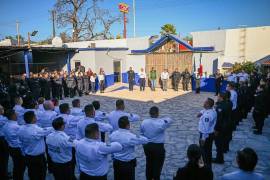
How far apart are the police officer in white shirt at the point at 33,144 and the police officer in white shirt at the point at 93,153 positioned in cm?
129

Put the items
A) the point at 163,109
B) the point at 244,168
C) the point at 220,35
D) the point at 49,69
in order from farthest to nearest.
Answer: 1. the point at 49,69
2. the point at 220,35
3. the point at 163,109
4. the point at 244,168

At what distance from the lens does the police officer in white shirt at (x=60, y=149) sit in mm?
4750

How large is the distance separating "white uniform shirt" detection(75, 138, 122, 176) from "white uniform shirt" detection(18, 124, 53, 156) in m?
1.26

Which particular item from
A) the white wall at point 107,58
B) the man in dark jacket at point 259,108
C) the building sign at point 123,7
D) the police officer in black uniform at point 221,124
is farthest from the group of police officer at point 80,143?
the building sign at point 123,7

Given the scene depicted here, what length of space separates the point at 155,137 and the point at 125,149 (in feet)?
3.01

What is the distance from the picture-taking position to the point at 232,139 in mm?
9078

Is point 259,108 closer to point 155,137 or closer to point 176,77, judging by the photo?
point 155,137

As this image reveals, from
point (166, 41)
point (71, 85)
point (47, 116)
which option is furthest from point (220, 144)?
point (166, 41)

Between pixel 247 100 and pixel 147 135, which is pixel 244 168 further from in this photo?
pixel 247 100

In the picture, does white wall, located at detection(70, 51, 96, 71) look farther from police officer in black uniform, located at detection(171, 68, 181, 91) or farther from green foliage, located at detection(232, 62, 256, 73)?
green foliage, located at detection(232, 62, 256, 73)

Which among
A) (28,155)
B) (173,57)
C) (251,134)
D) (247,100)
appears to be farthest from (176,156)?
(173,57)

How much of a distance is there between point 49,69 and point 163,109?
1493 cm

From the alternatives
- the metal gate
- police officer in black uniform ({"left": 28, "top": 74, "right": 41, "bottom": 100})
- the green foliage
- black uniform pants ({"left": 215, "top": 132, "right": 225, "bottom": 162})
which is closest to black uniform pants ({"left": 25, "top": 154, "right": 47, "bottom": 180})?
black uniform pants ({"left": 215, "top": 132, "right": 225, "bottom": 162})

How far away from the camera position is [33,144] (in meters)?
5.30
